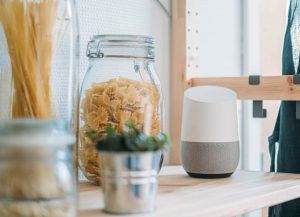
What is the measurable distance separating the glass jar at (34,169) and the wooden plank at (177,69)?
67 cm

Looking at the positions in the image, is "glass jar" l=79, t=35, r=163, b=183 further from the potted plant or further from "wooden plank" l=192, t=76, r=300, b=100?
"wooden plank" l=192, t=76, r=300, b=100

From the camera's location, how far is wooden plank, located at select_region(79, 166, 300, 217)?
687 mm

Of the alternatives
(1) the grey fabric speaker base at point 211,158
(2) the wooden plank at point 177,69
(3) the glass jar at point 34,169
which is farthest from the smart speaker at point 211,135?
(3) the glass jar at point 34,169

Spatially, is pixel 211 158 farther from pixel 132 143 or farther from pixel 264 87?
pixel 132 143

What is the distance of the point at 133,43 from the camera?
89cm

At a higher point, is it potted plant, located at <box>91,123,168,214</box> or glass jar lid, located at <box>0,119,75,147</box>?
glass jar lid, located at <box>0,119,75,147</box>

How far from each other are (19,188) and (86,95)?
0.33 m

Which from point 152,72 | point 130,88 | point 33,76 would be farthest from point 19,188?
point 152,72

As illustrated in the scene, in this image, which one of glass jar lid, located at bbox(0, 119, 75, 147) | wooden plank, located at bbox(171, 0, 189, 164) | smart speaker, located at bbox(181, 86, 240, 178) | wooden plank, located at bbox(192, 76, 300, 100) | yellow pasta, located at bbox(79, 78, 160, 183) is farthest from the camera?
wooden plank, located at bbox(171, 0, 189, 164)

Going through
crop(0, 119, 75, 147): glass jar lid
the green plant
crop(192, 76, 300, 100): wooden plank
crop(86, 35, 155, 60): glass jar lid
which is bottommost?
the green plant

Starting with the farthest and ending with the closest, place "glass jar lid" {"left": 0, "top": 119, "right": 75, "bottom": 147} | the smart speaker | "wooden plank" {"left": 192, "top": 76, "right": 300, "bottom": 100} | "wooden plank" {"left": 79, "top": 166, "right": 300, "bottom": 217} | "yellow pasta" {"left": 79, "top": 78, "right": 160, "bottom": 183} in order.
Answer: "wooden plank" {"left": 192, "top": 76, "right": 300, "bottom": 100} → the smart speaker → "yellow pasta" {"left": 79, "top": 78, "right": 160, "bottom": 183} → "wooden plank" {"left": 79, "top": 166, "right": 300, "bottom": 217} → "glass jar lid" {"left": 0, "top": 119, "right": 75, "bottom": 147}

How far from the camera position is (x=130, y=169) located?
0.62 meters

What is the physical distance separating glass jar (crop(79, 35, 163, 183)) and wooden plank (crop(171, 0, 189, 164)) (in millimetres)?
293

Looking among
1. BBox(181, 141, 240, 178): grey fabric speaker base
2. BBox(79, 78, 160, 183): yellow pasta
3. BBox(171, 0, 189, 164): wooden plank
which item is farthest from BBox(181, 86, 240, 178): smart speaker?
BBox(171, 0, 189, 164): wooden plank
